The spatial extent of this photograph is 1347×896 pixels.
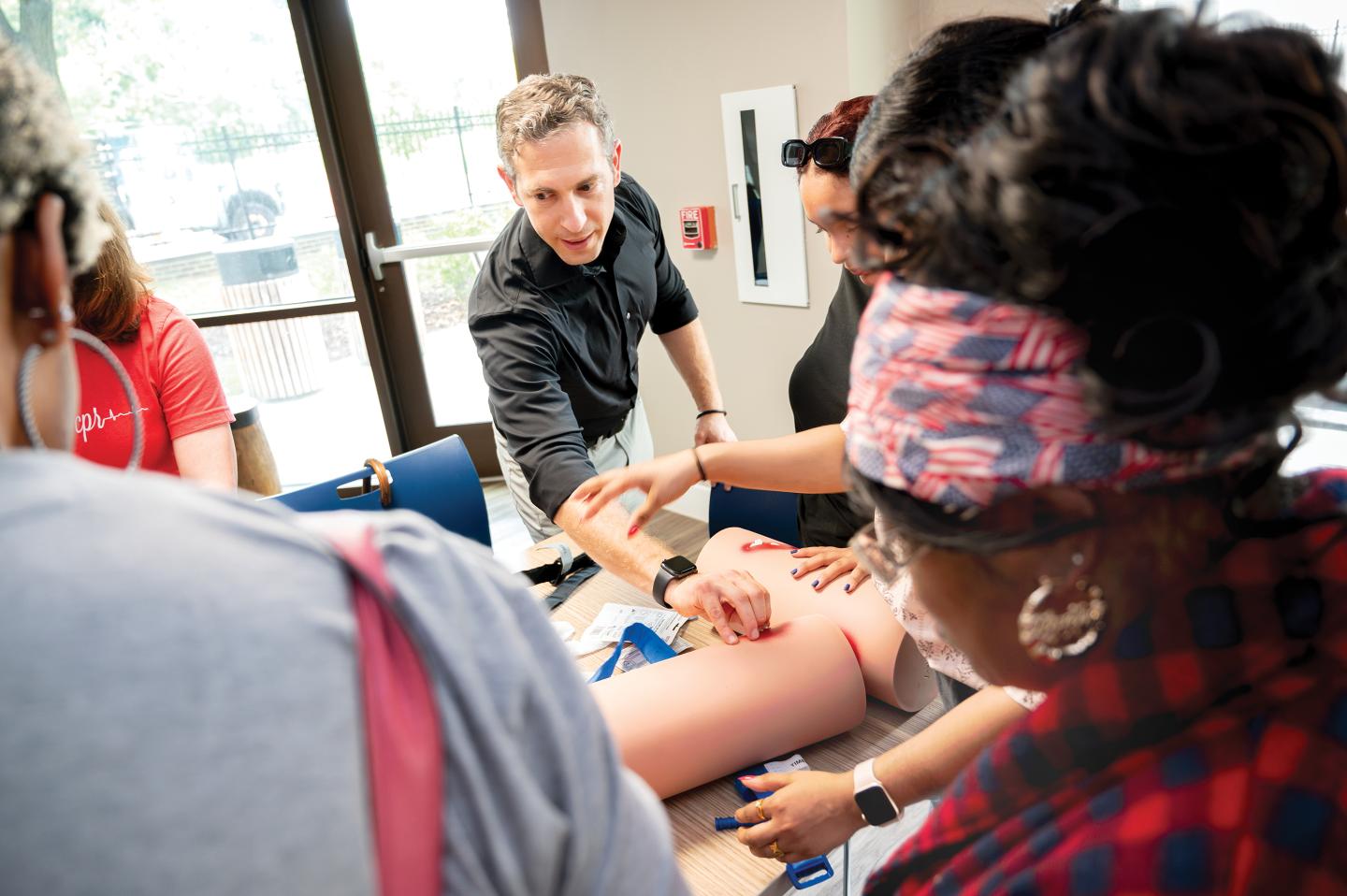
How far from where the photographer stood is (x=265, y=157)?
14.2 feet

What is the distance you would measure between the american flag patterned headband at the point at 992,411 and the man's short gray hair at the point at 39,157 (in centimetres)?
51

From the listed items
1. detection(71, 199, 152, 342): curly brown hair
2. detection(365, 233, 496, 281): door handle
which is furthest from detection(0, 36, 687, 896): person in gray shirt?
detection(365, 233, 496, 281): door handle

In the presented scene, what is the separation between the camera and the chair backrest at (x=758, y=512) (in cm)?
206

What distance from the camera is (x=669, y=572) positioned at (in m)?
1.46

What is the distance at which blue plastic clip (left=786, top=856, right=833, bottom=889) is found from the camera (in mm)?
1046

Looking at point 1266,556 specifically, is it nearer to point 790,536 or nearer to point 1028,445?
point 1028,445

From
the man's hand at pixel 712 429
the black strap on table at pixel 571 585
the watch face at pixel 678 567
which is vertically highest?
the watch face at pixel 678 567

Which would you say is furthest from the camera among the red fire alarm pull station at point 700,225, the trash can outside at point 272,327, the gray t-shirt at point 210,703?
the trash can outside at point 272,327

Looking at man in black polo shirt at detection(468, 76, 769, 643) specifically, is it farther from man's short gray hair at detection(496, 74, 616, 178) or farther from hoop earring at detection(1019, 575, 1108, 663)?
hoop earring at detection(1019, 575, 1108, 663)


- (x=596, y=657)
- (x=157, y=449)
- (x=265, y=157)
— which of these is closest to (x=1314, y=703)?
(x=596, y=657)

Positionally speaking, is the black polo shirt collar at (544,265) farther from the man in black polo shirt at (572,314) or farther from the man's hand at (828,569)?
the man's hand at (828,569)

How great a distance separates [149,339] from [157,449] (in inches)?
9.8

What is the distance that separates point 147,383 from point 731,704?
151cm

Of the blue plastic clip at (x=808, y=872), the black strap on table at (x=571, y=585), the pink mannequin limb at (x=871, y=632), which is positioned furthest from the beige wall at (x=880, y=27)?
the blue plastic clip at (x=808, y=872)
